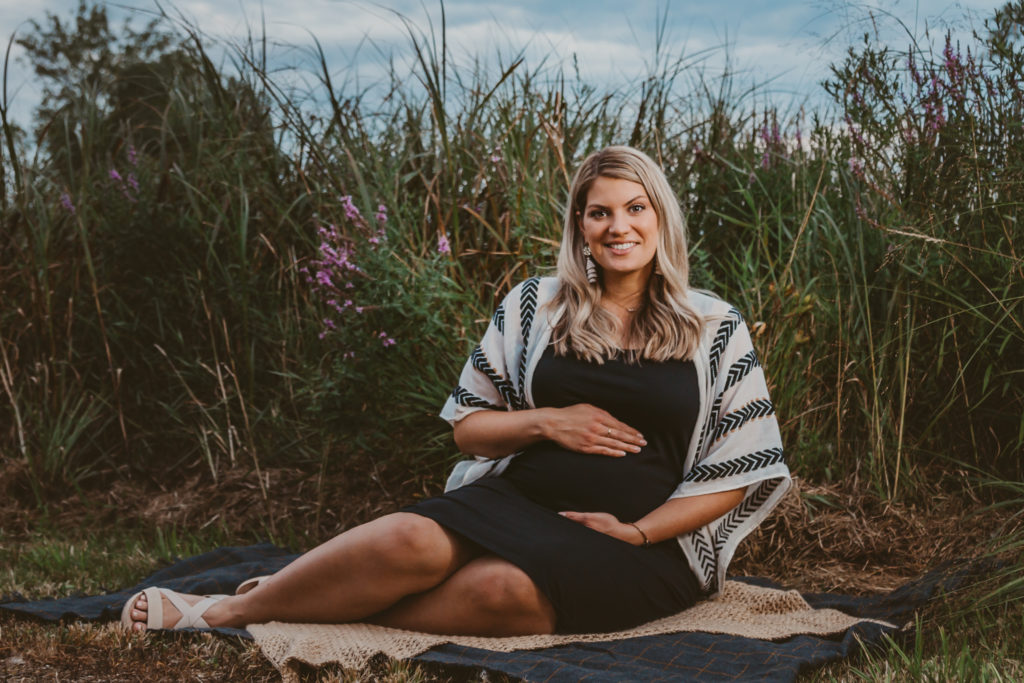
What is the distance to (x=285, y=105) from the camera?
4.80 metres

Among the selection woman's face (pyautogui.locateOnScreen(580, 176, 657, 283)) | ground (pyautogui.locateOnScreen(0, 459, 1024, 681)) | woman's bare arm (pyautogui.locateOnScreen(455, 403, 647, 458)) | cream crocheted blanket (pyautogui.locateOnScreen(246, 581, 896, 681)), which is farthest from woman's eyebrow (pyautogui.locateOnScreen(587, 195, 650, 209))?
ground (pyautogui.locateOnScreen(0, 459, 1024, 681))

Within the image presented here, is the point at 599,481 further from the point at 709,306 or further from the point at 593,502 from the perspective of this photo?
the point at 709,306

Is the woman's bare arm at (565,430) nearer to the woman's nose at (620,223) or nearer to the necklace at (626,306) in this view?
the necklace at (626,306)

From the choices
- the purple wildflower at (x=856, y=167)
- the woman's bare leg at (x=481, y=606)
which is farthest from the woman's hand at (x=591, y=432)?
the purple wildflower at (x=856, y=167)

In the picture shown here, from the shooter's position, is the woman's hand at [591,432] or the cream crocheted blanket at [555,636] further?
the woman's hand at [591,432]

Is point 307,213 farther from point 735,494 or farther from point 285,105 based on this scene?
point 735,494

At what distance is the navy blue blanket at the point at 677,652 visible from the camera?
2.34 m

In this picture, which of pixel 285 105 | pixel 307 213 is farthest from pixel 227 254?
pixel 285 105

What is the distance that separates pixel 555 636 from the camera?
2600 millimetres

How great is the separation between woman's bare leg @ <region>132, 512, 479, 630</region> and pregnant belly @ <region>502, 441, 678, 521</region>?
282mm

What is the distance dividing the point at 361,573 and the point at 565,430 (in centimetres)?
66

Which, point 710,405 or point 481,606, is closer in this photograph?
point 481,606

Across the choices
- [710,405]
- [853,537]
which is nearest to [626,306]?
[710,405]

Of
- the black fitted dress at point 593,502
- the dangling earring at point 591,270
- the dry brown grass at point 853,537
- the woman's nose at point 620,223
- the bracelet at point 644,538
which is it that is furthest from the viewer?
the dry brown grass at point 853,537
